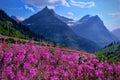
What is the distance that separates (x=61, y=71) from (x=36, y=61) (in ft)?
3.26

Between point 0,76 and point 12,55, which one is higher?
point 12,55

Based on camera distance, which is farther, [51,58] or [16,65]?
[51,58]

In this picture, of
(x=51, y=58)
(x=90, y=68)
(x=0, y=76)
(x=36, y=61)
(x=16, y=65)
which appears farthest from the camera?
(x=51, y=58)

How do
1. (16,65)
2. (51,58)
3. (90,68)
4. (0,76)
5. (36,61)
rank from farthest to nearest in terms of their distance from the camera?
(51,58) → (90,68) → (36,61) → (16,65) → (0,76)

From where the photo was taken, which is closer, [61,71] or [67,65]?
[61,71]

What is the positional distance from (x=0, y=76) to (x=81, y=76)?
10.6ft

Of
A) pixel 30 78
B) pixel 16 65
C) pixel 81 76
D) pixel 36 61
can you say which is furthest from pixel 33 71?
pixel 81 76

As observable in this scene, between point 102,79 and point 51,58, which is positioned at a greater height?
point 51,58

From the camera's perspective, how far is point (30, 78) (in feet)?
27.0

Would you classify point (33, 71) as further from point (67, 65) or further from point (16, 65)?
point (67, 65)

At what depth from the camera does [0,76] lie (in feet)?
26.2

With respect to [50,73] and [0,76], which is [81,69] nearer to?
[50,73]

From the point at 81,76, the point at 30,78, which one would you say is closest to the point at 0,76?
the point at 30,78

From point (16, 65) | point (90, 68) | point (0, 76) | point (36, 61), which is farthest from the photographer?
point (90, 68)
